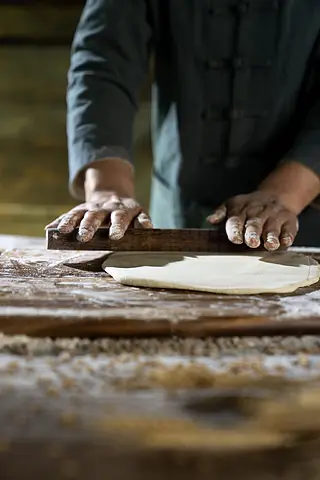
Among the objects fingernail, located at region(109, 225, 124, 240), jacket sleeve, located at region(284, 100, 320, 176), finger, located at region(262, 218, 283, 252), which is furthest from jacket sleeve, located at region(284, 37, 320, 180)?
fingernail, located at region(109, 225, 124, 240)

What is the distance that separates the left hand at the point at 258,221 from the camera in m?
1.21

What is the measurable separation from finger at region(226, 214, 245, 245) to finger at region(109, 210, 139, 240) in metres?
0.21

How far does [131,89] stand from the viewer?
1686 millimetres

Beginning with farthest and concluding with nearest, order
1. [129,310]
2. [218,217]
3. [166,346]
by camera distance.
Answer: [218,217] → [129,310] → [166,346]

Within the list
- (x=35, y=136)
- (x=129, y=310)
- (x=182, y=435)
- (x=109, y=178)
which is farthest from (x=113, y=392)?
(x=35, y=136)

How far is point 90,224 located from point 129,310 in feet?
1.30

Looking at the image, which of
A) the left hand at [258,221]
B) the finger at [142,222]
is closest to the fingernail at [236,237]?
the left hand at [258,221]

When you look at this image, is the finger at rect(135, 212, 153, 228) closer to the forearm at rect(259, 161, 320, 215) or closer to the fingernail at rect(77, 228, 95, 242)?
the fingernail at rect(77, 228, 95, 242)

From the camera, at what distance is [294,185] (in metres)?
1.47

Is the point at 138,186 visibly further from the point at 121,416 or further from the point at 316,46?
the point at 121,416

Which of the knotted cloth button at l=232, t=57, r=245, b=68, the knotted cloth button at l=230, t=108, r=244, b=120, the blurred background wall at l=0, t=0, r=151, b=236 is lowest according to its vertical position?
the blurred background wall at l=0, t=0, r=151, b=236

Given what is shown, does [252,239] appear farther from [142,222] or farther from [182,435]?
[182,435]

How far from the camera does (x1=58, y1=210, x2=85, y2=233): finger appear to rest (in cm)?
119

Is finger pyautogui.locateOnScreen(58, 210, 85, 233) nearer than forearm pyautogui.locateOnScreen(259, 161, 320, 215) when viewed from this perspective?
Yes
